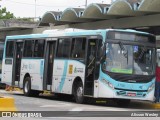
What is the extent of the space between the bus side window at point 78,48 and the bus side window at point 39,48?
294cm

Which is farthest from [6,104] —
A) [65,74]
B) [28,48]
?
[28,48]

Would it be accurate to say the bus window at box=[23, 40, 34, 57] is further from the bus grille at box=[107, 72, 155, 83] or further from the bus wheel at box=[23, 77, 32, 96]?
the bus grille at box=[107, 72, 155, 83]

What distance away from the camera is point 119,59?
806 inches

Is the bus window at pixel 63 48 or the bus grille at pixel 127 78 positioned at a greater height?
the bus window at pixel 63 48

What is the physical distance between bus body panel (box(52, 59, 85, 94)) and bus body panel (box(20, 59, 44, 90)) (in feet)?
4.39

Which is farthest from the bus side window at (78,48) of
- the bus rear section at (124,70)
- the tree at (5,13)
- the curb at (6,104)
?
the tree at (5,13)

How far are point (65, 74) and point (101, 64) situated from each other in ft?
10.1

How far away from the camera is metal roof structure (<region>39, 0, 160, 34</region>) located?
2931 cm

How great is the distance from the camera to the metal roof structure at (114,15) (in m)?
29.3

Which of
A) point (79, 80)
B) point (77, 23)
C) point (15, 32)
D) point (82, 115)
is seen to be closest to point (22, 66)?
point (79, 80)

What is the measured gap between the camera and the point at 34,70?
25.9m

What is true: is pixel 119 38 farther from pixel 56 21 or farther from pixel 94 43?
pixel 56 21

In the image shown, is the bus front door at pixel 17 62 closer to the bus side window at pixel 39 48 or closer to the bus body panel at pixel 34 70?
the bus body panel at pixel 34 70

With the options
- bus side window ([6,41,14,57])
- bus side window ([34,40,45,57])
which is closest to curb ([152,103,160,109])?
bus side window ([34,40,45,57])
